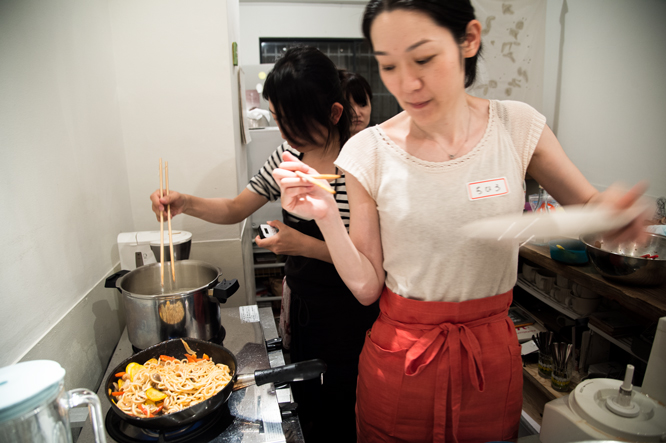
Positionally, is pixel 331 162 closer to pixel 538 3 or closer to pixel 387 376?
pixel 387 376

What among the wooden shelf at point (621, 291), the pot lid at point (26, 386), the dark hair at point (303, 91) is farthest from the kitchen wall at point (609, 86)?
the pot lid at point (26, 386)

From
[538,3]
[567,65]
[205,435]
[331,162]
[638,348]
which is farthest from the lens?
[538,3]

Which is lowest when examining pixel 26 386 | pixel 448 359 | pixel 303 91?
pixel 448 359

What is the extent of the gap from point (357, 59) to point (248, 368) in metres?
5.11

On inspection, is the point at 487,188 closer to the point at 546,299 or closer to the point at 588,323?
the point at 588,323

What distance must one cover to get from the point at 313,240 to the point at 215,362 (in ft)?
1.66

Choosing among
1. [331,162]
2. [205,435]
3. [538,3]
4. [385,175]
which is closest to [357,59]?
[538,3]

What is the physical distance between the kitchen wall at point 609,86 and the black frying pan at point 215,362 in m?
1.14

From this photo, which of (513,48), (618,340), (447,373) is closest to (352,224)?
(447,373)

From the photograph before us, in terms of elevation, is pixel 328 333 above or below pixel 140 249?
below

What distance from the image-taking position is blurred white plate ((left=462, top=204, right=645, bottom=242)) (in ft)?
2.35

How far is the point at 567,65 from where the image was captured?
235 cm

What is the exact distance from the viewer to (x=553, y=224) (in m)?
0.74

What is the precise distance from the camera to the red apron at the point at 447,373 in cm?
90
